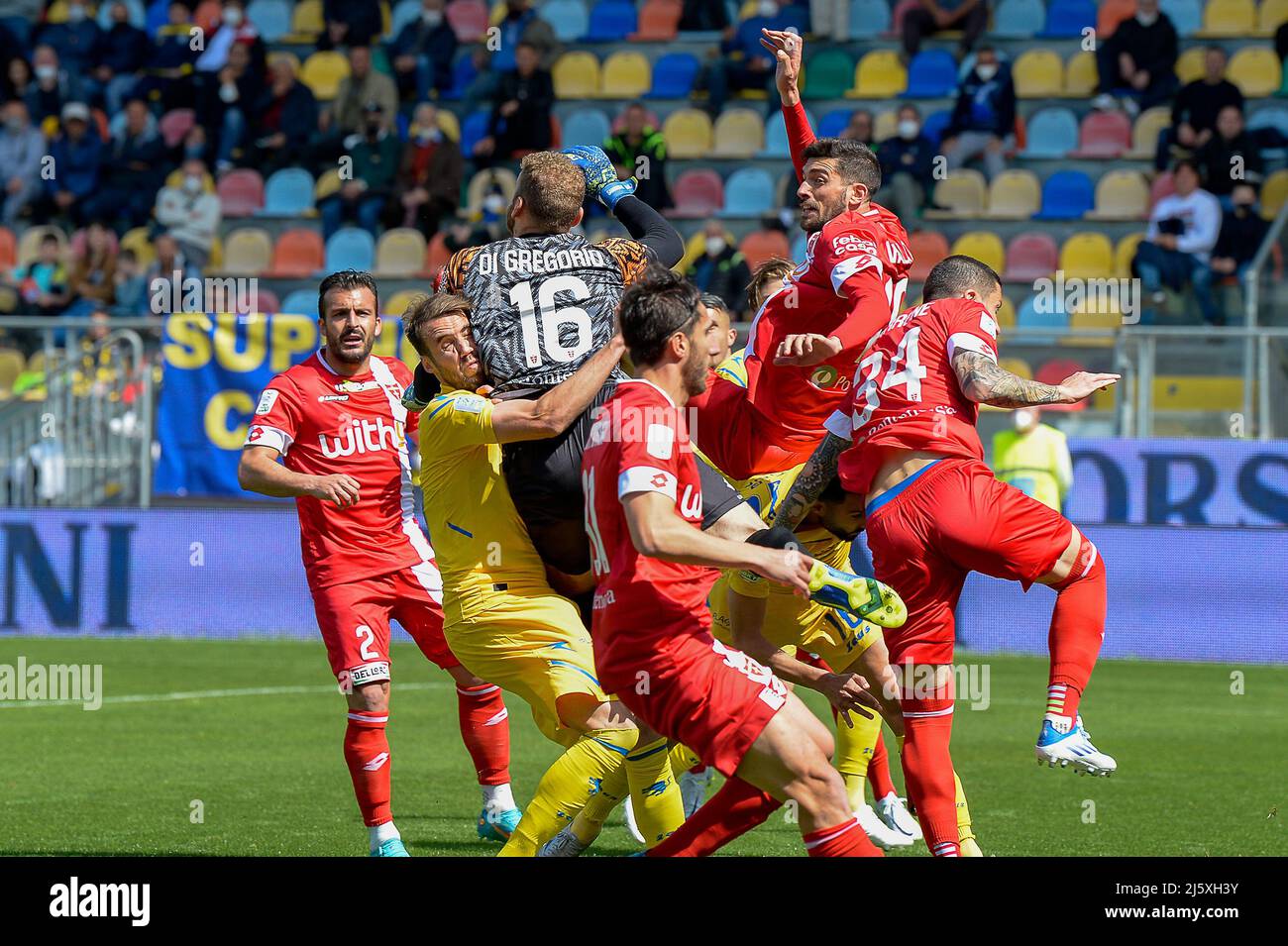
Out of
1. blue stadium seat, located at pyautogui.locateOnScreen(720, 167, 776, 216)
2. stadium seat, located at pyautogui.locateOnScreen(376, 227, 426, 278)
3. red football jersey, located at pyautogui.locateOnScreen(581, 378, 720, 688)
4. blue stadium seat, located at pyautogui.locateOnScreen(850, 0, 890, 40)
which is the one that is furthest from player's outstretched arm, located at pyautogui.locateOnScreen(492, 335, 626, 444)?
blue stadium seat, located at pyautogui.locateOnScreen(850, 0, 890, 40)

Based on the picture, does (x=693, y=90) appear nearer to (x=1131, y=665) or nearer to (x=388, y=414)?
(x=1131, y=665)

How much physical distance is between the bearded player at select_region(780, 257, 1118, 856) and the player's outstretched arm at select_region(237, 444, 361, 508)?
2.02m

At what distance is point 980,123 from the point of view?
20.6 metres

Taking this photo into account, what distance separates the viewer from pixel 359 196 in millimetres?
21656

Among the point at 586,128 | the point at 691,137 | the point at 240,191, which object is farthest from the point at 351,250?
the point at 691,137

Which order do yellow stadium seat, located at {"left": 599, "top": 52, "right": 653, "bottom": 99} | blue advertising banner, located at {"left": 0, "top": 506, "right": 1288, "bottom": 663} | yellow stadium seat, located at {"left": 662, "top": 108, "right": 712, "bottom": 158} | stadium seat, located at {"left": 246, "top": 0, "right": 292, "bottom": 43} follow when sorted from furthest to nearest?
stadium seat, located at {"left": 246, "top": 0, "right": 292, "bottom": 43}, yellow stadium seat, located at {"left": 599, "top": 52, "right": 653, "bottom": 99}, yellow stadium seat, located at {"left": 662, "top": 108, "right": 712, "bottom": 158}, blue advertising banner, located at {"left": 0, "top": 506, "right": 1288, "bottom": 663}

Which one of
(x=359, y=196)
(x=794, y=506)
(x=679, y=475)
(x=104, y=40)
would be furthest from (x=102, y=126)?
(x=679, y=475)

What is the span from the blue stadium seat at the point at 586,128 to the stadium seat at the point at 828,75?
2.57 meters

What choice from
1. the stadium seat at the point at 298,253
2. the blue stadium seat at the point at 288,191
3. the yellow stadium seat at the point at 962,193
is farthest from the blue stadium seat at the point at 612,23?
the yellow stadium seat at the point at 962,193

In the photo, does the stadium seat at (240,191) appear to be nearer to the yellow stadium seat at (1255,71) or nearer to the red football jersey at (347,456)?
the yellow stadium seat at (1255,71)

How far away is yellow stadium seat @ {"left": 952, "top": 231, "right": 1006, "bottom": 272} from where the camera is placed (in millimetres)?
19969

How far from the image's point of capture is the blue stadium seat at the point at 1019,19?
22.1 metres

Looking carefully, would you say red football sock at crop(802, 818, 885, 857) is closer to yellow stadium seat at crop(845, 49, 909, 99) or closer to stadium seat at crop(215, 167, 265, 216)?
yellow stadium seat at crop(845, 49, 909, 99)
